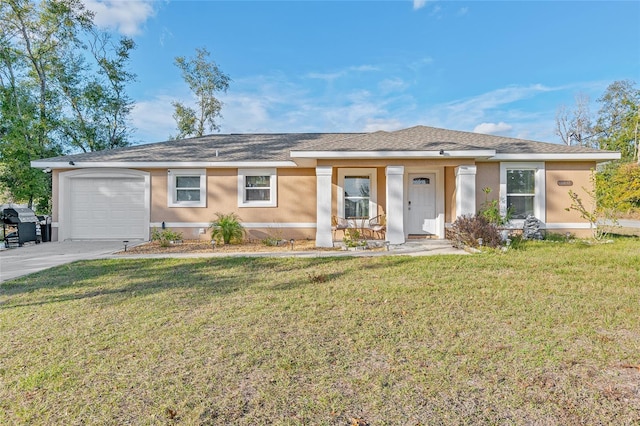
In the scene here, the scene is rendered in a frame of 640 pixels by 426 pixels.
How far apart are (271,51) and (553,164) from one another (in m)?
15.7

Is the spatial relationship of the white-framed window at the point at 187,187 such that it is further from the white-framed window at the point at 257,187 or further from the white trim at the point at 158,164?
the white-framed window at the point at 257,187

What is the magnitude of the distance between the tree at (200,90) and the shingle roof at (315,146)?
40.4 feet

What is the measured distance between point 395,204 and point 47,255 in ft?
32.0

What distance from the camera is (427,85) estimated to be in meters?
19.4

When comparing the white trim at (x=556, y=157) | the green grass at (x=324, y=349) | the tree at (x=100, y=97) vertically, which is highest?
the tree at (x=100, y=97)

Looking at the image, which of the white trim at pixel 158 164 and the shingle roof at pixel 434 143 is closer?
the shingle roof at pixel 434 143

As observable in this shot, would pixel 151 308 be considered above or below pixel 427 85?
below

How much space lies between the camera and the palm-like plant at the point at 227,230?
10.3 metres

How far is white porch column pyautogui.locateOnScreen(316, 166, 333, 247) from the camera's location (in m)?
9.64

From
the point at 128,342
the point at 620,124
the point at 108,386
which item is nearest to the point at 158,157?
the point at 128,342

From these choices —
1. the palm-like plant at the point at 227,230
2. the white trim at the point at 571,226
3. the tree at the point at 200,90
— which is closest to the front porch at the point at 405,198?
the palm-like plant at the point at 227,230

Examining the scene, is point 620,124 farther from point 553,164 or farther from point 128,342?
point 128,342

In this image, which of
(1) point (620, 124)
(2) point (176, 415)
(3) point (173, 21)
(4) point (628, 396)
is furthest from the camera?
(1) point (620, 124)

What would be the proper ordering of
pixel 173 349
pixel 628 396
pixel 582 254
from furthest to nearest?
1. pixel 582 254
2. pixel 173 349
3. pixel 628 396
